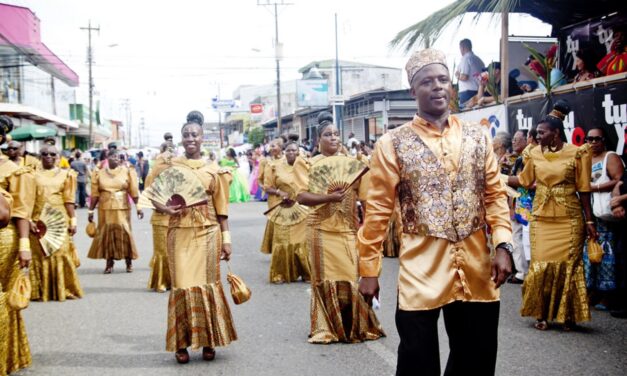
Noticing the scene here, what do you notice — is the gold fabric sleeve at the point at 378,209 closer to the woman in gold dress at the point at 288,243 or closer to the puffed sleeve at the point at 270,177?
the woman in gold dress at the point at 288,243

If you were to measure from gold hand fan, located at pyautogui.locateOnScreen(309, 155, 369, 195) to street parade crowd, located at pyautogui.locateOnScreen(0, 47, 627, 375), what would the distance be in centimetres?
1

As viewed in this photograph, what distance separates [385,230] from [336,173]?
2.67 meters

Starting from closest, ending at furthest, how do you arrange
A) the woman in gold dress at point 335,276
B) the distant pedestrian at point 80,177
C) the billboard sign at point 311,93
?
the woman in gold dress at point 335,276, the distant pedestrian at point 80,177, the billboard sign at point 311,93

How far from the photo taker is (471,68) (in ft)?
40.5

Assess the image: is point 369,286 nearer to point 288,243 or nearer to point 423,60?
point 423,60

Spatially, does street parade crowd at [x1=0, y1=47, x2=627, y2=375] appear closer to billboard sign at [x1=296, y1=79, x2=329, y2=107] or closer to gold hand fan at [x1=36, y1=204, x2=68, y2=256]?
gold hand fan at [x1=36, y1=204, x2=68, y2=256]

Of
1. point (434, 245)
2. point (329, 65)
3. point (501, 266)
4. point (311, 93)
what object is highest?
point (329, 65)

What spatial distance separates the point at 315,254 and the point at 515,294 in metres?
3.30

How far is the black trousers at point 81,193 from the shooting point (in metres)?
24.4

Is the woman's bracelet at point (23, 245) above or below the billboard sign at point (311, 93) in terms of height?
below

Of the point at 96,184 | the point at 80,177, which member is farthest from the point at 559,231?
the point at 80,177

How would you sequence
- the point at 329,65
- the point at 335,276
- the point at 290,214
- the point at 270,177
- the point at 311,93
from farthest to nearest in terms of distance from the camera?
1. the point at 329,65
2. the point at 311,93
3. the point at 270,177
4. the point at 290,214
5. the point at 335,276

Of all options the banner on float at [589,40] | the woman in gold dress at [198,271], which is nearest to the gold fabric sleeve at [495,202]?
the woman in gold dress at [198,271]

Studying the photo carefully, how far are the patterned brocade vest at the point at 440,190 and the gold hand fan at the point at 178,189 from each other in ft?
8.34
